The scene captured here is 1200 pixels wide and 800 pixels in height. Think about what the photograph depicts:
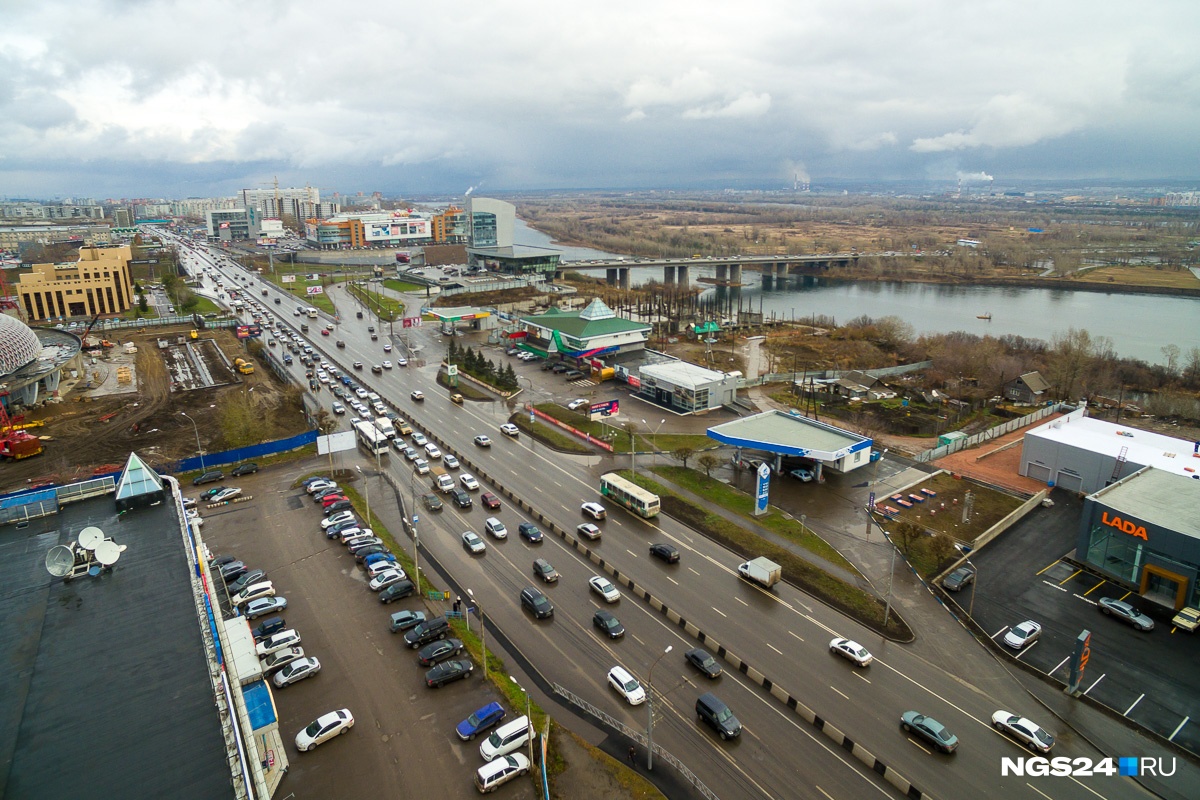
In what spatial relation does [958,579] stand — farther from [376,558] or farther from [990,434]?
[376,558]

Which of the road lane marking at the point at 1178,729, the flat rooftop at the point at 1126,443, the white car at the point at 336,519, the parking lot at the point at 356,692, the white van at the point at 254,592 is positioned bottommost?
the road lane marking at the point at 1178,729

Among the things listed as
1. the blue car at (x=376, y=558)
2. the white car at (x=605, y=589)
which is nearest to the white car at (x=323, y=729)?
the blue car at (x=376, y=558)

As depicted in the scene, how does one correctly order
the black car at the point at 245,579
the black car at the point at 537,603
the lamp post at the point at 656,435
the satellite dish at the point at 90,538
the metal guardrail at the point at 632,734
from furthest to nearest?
1. the lamp post at the point at 656,435
2. the black car at the point at 245,579
3. the black car at the point at 537,603
4. the satellite dish at the point at 90,538
5. the metal guardrail at the point at 632,734

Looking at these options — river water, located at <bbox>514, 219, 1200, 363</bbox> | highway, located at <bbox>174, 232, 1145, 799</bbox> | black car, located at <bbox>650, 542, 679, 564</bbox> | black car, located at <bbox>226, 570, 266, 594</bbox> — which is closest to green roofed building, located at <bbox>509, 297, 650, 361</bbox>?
highway, located at <bbox>174, 232, 1145, 799</bbox>

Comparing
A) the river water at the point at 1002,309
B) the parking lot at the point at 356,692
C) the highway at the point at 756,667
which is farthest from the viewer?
the river water at the point at 1002,309

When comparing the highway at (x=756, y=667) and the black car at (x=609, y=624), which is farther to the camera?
the black car at (x=609, y=624)

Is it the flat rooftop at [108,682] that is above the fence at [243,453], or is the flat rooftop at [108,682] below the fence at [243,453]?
above

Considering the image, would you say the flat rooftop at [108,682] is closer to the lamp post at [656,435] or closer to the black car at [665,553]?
the black car at [665,553]
